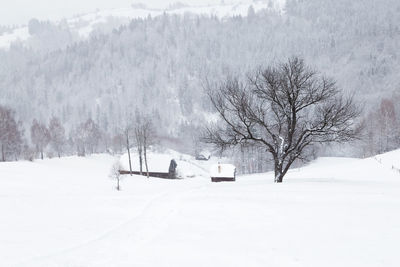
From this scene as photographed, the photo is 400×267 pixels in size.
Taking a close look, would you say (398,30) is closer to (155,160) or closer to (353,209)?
(155,160)

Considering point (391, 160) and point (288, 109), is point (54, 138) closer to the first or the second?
point (391, 160)

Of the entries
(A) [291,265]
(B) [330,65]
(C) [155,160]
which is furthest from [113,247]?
(B) [330,65]

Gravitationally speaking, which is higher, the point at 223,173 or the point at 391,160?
the point at 391,160

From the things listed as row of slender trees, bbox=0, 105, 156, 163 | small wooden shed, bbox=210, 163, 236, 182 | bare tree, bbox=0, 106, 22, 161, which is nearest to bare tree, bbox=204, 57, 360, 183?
small wooden shed, bbox=210, 163, 236, 182

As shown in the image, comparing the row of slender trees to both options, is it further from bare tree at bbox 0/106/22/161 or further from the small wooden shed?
the small wooden shed

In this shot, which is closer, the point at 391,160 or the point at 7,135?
the point at 391,160

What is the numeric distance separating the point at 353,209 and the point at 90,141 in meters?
107

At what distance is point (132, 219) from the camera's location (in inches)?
548

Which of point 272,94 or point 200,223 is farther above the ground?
point 272,94

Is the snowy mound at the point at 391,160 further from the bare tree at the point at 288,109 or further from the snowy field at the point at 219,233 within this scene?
the snowy field at the point at 219,233

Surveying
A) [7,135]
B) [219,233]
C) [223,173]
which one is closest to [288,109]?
[219,233]

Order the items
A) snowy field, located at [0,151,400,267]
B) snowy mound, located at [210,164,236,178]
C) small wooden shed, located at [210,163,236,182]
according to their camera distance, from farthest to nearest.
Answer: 1. snowy mound, located at [210,164,236,178]
2. small wooden shed, located at [210,163,236,182]
3. snowy field, located at [0,151,400,267]

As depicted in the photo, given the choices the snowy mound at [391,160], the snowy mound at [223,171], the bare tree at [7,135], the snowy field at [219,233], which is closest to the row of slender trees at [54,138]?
the bare tree at [7,135]

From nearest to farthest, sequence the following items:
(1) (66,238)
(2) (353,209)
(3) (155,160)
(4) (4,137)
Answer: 1. (1) (66,238)
2. (2) (353,209)
3. (4) (4,137)
4. (3) (155,160)
